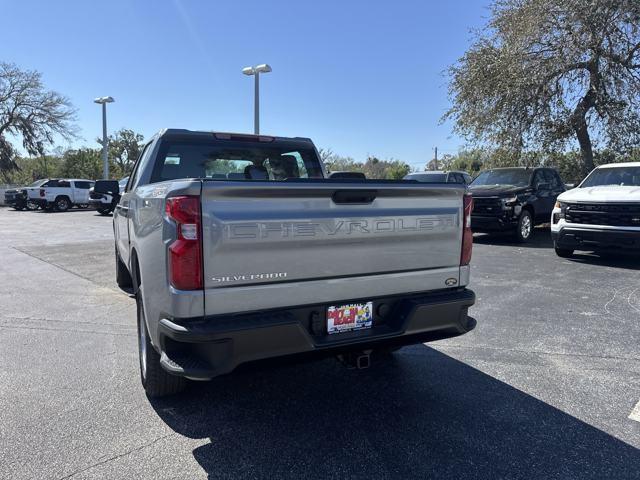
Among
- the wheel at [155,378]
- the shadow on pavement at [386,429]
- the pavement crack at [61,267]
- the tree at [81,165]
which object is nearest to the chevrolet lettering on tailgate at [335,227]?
the shadow on pavement at [386,429]

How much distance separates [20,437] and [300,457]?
5.80 ft

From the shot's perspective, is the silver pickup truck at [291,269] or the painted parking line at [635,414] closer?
the silver pickup truck at [291,269]

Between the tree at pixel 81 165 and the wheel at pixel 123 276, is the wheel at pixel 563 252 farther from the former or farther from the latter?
the tree at pixel 81 165

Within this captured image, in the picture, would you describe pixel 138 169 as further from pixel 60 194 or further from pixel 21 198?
pixel 21 198

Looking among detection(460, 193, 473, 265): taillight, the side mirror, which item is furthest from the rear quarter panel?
the side mirror

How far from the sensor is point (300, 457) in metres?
2.85

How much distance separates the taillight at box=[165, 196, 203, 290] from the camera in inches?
102

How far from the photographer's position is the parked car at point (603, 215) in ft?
27.4

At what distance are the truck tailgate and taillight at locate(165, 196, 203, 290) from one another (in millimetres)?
42

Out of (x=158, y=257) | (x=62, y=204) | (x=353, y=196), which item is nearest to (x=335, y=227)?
(x=353, y=196)

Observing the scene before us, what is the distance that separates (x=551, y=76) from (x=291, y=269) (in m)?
14.5

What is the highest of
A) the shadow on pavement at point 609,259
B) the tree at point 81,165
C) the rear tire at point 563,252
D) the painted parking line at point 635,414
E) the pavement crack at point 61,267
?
the tree at point 81,165

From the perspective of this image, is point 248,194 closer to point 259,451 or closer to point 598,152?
point 259,451

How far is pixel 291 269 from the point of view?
2.83m
